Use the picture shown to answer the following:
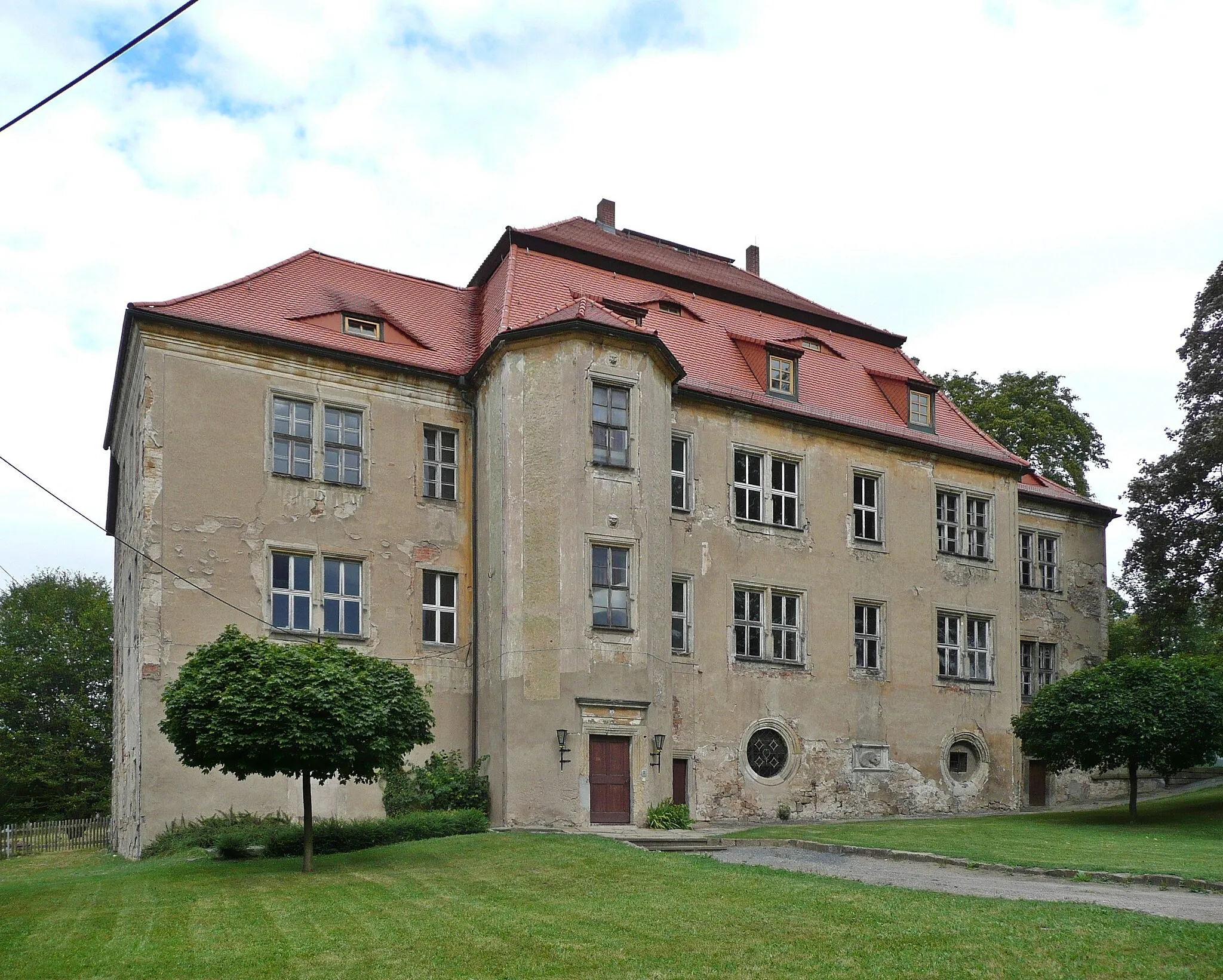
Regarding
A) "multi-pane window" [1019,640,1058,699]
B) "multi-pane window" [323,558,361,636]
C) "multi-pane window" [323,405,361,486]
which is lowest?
"multi-pane window" [1019,640,1058,699]

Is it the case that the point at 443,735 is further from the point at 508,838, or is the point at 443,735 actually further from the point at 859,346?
the point at 859,346

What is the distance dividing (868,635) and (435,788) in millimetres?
11288

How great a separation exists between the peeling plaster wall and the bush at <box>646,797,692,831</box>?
416cm

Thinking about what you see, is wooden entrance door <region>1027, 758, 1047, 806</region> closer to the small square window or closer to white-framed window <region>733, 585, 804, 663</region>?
white-framed window <region>733, 585, 804, 663</region>

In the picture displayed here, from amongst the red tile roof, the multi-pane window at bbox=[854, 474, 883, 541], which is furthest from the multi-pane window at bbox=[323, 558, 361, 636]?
the multi-pane window at bbox=[854, 474, 883, 541]

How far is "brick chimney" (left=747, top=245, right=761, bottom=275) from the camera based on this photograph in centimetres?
3962

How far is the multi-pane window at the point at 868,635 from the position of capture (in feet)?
97.5

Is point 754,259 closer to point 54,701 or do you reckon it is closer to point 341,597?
point 341,597

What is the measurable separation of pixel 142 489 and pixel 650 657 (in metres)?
9.97

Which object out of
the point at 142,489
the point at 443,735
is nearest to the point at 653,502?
the point at 443,735

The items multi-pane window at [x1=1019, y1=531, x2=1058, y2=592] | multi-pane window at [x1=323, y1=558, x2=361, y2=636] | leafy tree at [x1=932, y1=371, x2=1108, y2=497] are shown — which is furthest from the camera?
leafy tree at [x1=932, y1=371, x2=1108, y2=497]

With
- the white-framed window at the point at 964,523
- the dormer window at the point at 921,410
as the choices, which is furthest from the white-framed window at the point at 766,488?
the dormer window at the point at 921,410

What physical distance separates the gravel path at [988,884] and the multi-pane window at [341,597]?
8.96 meters

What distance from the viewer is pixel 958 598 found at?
3158 cm
